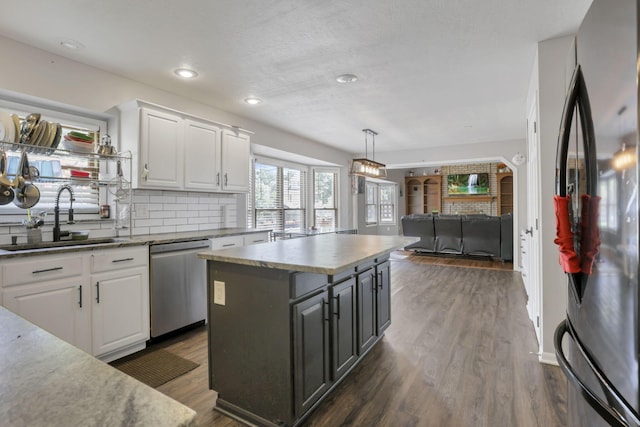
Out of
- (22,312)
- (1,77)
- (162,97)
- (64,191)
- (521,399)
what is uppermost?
(162,97)

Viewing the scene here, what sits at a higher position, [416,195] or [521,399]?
[416,195]

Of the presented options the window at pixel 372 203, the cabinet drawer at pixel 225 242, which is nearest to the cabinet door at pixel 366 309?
the cabinet drawer at pixel 225 242

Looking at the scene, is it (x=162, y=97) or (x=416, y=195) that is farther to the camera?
(x=416, y=195)

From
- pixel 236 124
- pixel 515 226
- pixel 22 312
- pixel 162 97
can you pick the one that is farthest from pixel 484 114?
pixel 22 312

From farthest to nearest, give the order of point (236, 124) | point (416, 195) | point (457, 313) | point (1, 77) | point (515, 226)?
1. point (416, 195)
2. point (515, 226)
3. point (236, 124)
4. point (457, 313)
5. point (1, 77)

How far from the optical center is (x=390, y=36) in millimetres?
2391

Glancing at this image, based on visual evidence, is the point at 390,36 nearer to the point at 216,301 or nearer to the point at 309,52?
the point at 309,52

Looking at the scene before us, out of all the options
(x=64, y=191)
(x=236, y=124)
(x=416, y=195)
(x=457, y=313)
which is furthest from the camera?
(x=416, y=195)

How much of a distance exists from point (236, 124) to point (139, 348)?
9.33 feet

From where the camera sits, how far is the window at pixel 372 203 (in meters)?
9.59

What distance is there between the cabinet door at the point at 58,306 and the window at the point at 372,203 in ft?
25.5

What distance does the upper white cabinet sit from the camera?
2.99 m

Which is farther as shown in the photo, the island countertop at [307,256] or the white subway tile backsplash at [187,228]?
the white subway tile backsplash at [187,228]

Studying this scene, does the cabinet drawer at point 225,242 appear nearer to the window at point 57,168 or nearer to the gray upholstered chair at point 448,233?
the window at point 57,168
